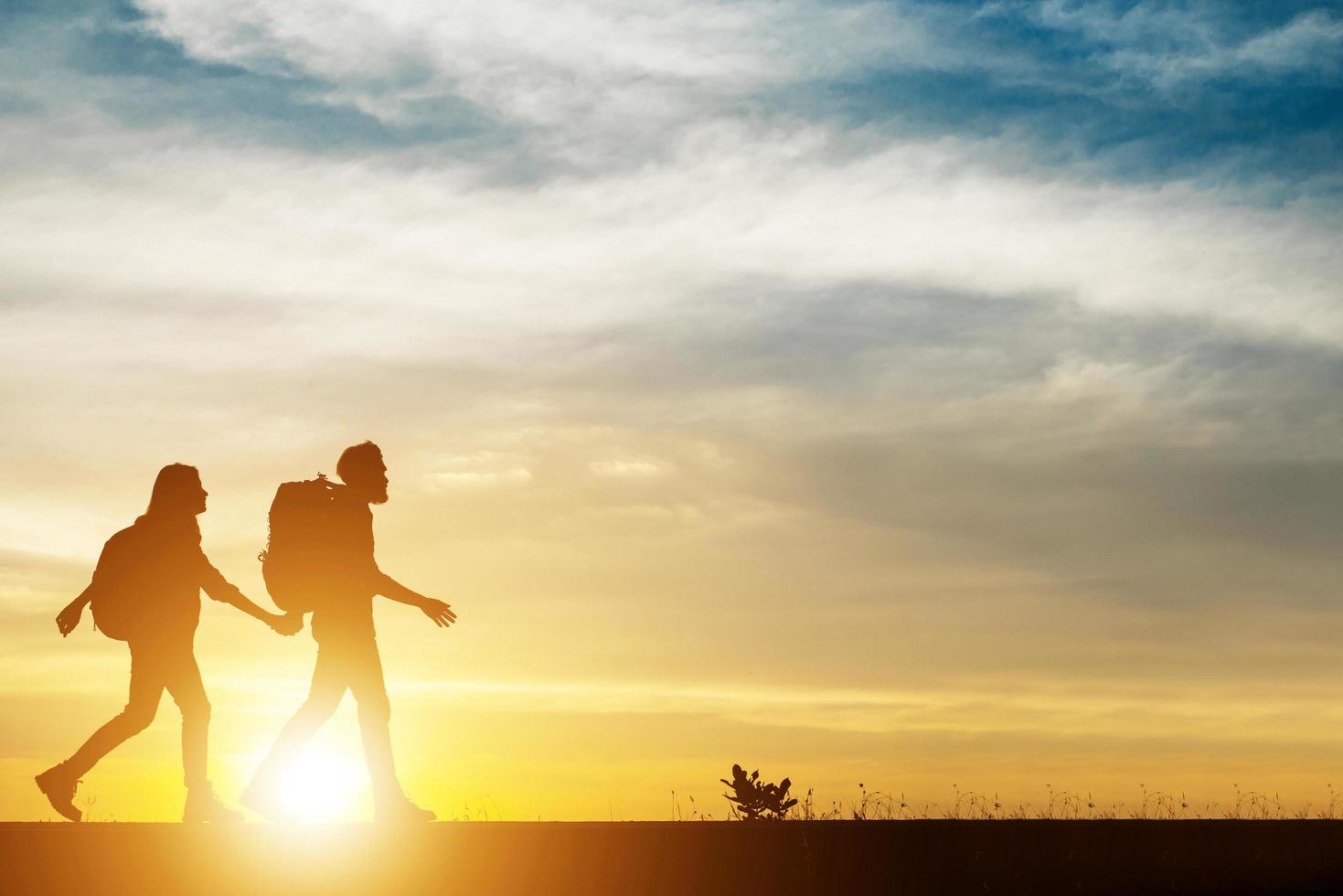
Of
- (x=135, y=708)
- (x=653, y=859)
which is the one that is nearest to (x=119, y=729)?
(x=135, y=708)

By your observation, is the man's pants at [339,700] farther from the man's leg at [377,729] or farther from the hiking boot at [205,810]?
the hiking boot at [205,810]

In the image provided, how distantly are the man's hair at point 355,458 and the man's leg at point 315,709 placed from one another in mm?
1181

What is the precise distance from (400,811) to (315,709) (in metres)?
0.92

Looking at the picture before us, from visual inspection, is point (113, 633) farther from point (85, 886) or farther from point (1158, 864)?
point (1158, 864)

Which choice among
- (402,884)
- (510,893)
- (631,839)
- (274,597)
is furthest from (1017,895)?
(274,597)

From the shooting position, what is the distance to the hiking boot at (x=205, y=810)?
10695 mm

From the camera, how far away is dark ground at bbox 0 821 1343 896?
8.28 m

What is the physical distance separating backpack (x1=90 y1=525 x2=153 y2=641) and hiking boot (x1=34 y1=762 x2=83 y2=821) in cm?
95

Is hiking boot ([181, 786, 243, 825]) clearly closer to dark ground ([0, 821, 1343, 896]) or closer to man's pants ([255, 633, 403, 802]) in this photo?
man's pants ([255, 633, 403, 802])

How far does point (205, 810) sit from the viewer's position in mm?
A: 10727

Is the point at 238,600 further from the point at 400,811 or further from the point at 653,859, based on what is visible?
the point at 653,859

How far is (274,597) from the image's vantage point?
1067 centimetres

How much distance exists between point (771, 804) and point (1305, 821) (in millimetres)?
5769

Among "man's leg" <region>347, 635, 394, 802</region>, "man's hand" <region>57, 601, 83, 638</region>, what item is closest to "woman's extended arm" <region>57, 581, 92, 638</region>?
"man's hand" <region>57, 601, 83, 638</region>
